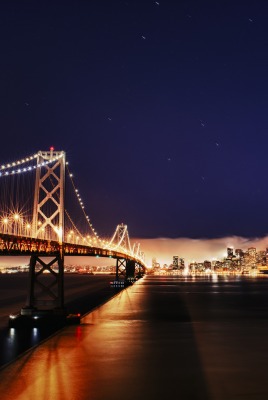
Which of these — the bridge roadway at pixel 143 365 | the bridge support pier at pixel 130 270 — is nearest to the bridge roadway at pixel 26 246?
the bridge roadway at pixel 143 365

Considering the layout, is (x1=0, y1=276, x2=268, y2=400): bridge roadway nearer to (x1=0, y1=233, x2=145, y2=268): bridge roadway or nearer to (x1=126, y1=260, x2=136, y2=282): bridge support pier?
(x1=0, y1=233, x2=145, y2=268): bridge roadway

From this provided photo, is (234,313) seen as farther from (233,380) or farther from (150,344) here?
(233,380)

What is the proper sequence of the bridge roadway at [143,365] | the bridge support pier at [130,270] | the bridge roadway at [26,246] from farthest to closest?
the bridge support pier at [130,270] < the bridge roadway at [26,246] < the bridge roadway at [143,365]

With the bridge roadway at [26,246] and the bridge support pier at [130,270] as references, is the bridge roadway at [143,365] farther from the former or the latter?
the bridge support pier at [130,270]

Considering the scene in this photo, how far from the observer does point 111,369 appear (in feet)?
70.5

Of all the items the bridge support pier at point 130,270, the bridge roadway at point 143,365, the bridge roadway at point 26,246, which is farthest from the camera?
the bridge support pier at point 130,270

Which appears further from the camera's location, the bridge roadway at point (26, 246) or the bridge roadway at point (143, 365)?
the bridge roadway at point (26, 246)

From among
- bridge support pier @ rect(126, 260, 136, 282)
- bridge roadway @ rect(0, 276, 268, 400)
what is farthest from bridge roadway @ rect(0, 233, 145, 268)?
bridge support pier @ rect(126, 260, 136, 282)

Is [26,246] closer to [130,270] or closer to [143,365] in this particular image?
[143,365]

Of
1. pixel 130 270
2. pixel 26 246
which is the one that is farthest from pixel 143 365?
pixel 130 270

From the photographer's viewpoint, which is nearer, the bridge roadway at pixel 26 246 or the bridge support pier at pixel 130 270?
the bridge roadway at pixel 26 246

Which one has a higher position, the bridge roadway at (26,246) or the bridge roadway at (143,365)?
the bridge roadway at (26,246)

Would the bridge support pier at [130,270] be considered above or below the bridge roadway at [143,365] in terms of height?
above

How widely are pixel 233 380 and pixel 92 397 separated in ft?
18.3
